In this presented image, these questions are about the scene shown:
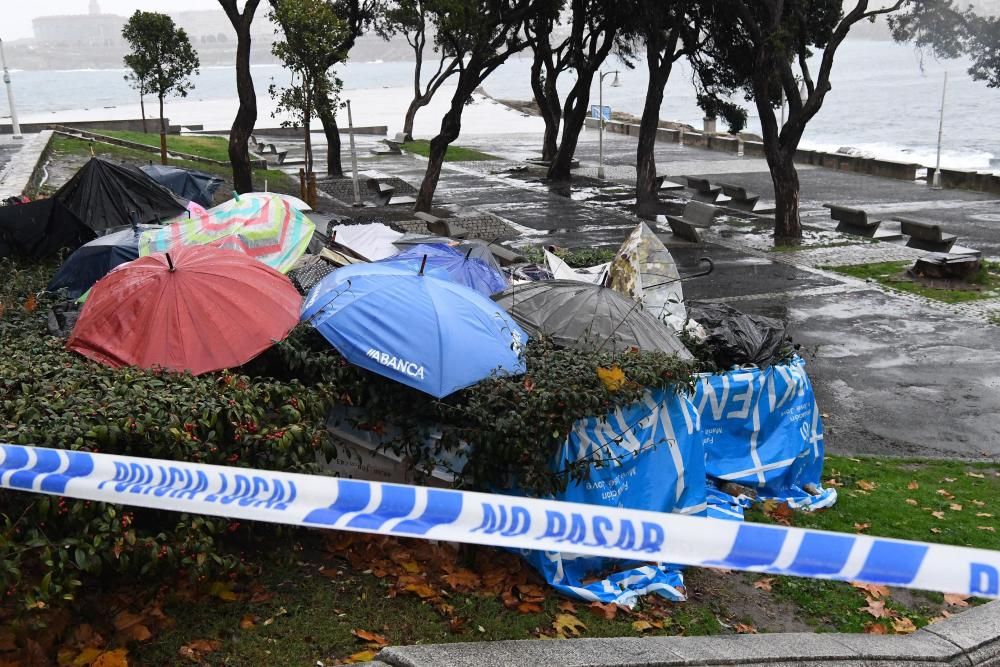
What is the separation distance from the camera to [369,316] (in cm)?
661

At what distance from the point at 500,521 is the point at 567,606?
2468 millimetres

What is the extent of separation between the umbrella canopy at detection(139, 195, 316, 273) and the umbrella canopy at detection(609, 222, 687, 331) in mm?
3240

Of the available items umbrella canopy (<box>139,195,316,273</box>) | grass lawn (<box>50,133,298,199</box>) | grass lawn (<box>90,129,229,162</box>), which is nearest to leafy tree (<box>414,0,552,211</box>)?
grass lawn (<box>50,133,298,199</box>)

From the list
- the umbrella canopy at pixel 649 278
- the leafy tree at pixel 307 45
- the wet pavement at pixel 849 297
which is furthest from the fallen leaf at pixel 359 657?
the leafy tree at pixel 307 45

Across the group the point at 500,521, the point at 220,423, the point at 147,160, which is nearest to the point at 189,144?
the point at 147,160

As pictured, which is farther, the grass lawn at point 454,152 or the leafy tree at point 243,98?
the grass lawn at point 454,152

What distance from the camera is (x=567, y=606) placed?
19.8ft

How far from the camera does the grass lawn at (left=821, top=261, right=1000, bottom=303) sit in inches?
633

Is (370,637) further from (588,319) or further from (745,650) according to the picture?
(588,319)

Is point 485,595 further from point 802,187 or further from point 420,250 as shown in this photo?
point 802,187

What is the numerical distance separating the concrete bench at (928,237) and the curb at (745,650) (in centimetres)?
1472

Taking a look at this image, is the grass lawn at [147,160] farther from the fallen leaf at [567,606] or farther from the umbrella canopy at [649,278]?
the fallen leaf at [567,606]

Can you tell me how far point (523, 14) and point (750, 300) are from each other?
12.0 metres

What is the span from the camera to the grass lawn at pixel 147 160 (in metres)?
27.7
